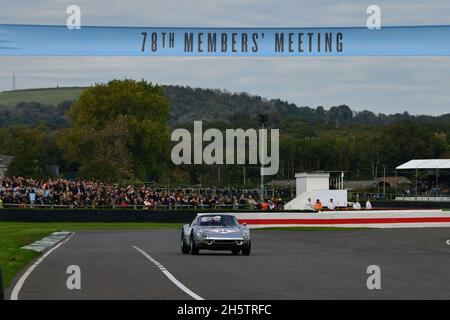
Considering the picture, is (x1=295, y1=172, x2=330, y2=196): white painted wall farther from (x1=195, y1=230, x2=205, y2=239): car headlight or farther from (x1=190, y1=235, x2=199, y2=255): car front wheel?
(x1=195, y1=230, x2=205, y2=239): car headlight

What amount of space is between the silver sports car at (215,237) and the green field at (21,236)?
4.49 m

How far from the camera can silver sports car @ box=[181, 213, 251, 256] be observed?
29016mm

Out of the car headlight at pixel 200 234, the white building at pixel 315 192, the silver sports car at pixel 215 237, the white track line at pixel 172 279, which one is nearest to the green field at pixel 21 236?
the white track line at pixel 172 279

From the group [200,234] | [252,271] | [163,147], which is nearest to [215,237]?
[200,234]

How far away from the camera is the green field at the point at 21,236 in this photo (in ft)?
78.2

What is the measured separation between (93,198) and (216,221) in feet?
104

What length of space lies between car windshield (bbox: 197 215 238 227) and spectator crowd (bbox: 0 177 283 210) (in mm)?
29992

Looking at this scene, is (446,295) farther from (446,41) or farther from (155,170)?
(155,170)

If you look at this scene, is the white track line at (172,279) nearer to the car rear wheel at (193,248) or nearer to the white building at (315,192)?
the car rear wheel at (193,248)

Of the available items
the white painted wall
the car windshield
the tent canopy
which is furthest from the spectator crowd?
the tent canopy

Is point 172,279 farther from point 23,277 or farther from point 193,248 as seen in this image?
point 193,248

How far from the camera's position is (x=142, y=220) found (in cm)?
6016
